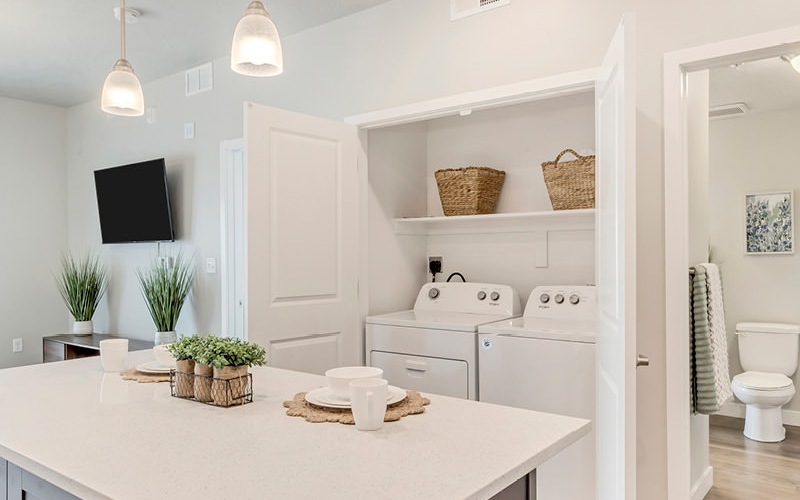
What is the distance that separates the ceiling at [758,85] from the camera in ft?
12.3

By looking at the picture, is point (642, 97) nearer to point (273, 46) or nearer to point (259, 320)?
point (273, 46)

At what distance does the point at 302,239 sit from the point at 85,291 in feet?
10.0

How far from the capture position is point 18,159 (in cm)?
526

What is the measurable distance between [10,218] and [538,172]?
450 cm

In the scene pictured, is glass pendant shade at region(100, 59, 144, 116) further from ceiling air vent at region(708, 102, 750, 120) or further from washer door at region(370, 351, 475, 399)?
ceiling air vent at region(708, 102, 750, 120)

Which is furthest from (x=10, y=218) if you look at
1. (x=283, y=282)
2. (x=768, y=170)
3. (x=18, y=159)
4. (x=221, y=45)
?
(x=768, y=170)

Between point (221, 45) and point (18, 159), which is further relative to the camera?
point (18, 159)

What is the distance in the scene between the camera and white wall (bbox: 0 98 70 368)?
5.18m


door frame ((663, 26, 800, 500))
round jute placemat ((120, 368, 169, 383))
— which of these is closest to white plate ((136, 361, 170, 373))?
round jute placemat ((120, 368, 169, 383))

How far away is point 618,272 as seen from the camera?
194 cm

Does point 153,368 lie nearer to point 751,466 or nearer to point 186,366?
point 186,366

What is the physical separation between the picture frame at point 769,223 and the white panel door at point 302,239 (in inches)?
130

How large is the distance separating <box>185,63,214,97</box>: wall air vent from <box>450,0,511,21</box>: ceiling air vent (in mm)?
1978

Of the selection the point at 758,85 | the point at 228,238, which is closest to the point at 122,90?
the point at 228,238
